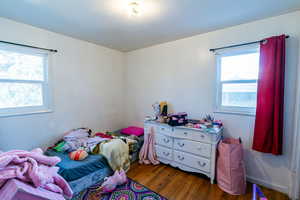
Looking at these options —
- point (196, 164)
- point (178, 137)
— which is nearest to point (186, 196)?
point (196, 164)

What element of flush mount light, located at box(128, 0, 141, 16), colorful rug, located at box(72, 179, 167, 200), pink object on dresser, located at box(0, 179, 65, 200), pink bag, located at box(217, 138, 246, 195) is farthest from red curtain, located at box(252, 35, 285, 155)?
pink object on dresser, located at box(0, 179, 65, 200)

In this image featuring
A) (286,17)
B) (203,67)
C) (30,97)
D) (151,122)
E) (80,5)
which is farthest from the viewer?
(151,122)

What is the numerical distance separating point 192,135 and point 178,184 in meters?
0.72

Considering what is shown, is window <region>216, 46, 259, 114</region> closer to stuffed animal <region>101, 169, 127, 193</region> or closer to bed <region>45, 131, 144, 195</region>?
stuffed animal <region>101, 169, 127, 193</region>

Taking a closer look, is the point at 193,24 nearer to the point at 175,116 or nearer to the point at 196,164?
the point at 175,116

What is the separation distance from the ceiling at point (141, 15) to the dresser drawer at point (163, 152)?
201 centimetres

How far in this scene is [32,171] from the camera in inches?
29.8

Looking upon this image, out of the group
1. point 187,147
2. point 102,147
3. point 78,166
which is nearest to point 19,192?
point 78,166

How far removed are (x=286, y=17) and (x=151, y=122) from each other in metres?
2.39

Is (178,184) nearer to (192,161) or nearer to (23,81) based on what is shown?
(192,161)

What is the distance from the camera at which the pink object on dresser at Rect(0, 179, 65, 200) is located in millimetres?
658

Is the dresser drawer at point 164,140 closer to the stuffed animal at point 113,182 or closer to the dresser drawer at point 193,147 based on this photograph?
the dresser drawer at point 193,147

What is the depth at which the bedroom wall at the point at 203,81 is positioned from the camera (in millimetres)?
1737

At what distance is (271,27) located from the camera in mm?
1803
